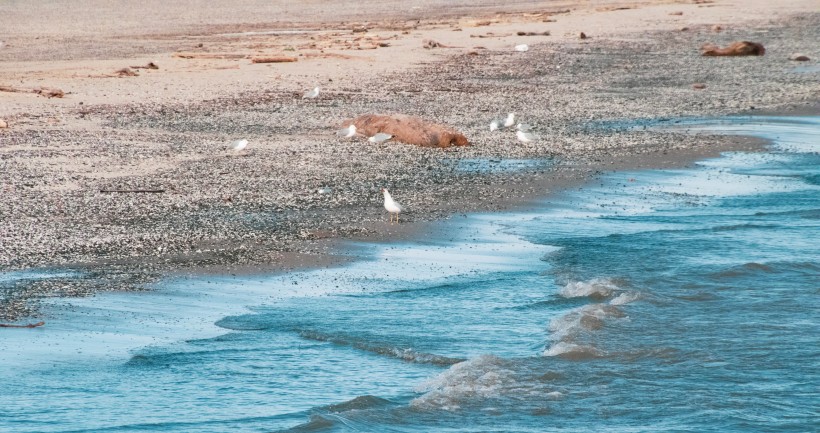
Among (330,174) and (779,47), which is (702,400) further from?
(779,47)

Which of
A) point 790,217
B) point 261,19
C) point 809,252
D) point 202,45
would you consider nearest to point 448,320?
point 809,252

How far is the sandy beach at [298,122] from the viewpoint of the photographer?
27.1 feet

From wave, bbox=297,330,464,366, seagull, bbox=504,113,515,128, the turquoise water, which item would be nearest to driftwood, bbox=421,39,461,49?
seagull, bbox=504,113,515,128

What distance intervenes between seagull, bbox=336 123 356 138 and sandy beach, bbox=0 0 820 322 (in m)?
0.08

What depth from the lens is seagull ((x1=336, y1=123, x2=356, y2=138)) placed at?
1221cm

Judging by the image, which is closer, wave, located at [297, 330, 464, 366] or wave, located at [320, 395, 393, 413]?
wave, located at [320, 395, 393, 413]

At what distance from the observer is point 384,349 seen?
239 inches

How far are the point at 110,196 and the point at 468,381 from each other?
14.8ft

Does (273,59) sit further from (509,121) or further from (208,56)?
(509,121)

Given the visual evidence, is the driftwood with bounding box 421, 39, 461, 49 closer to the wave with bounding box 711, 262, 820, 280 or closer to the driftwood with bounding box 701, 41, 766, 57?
the driftwood with bounding box 701, 41, 766, 57

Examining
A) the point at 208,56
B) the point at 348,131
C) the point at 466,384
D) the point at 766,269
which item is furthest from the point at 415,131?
the point at 208,56

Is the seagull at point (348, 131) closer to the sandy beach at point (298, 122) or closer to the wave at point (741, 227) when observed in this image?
the sandy beach at point (298, 122)

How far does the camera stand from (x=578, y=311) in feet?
22.7

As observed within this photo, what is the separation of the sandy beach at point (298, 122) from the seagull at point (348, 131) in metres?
0.08
